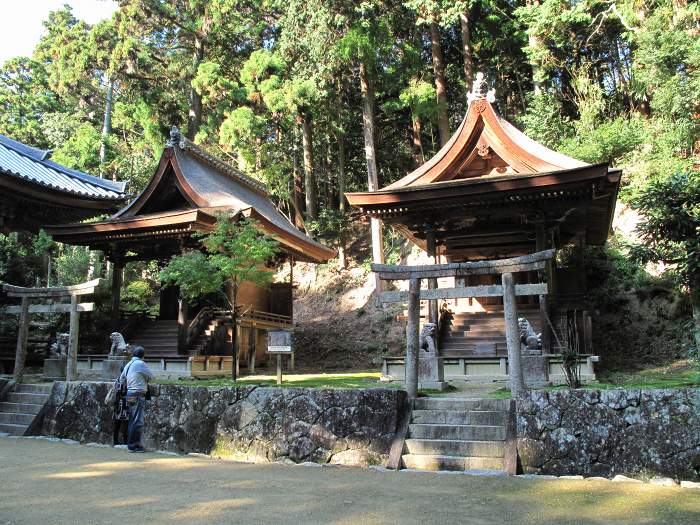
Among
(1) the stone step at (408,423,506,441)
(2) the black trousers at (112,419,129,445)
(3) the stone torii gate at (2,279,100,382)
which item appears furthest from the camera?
(3) the stone torii gate at (2,279,100,382)

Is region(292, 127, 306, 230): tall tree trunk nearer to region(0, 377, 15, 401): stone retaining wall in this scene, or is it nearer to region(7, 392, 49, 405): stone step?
region(0, 377, 15, 401): stone retaining wall

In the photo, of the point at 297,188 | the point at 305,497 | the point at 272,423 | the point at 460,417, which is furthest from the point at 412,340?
the point at 297,188

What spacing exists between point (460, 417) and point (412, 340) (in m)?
1.34

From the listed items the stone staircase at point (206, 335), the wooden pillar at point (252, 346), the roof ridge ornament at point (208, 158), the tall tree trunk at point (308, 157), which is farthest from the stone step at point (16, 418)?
the tall tree trunk at point (308, 157)

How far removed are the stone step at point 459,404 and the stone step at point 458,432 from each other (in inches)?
14.4

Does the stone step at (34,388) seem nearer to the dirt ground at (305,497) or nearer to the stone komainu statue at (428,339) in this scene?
the dirt ground at (305,497)

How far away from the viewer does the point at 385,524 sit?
4.62 m

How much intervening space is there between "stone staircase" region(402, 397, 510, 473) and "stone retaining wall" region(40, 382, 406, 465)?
0.34 m

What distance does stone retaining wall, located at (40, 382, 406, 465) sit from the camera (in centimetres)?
755

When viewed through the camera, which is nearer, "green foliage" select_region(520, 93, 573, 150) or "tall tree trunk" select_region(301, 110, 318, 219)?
"green foliage" select_region(520, 93, 573, 150)

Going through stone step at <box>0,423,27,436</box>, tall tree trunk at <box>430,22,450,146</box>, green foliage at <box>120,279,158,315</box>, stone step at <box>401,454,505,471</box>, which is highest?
tall tree trunk at <box>430,22,450,146</box>

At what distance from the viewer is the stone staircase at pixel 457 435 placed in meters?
6.94

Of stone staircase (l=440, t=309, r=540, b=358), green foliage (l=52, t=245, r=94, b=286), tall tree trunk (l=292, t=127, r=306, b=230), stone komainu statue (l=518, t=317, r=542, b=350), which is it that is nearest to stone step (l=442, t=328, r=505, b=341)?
stone staircase (l=440, t=309, r=540, b=358)

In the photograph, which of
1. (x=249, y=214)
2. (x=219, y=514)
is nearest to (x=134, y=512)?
(x=219, y=514)
